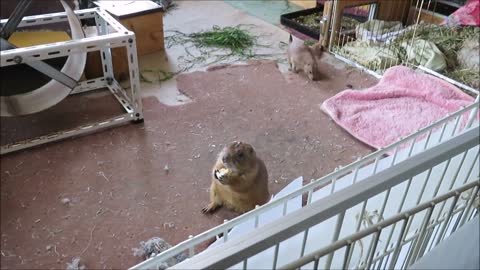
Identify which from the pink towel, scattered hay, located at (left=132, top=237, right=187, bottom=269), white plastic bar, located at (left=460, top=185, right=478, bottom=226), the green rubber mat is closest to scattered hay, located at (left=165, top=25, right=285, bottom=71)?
the green rubber mat

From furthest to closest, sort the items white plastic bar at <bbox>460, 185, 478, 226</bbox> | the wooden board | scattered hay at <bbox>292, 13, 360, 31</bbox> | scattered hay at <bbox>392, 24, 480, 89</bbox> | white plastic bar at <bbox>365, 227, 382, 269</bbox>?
scattered hay at <bbox>292, 13, 360, 31</bbox> → the wooden board → scattered hay at <bbox>392, 24, 480, 89</bbox> → white plastic bar at <bbox>460, 185, 478, 226</bbox> → white plastic bar at <bbox>365, 227, 382, 269</bbox>

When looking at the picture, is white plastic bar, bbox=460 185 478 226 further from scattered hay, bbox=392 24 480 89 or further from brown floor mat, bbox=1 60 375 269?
scattered hay, bbox=392 24 480 89

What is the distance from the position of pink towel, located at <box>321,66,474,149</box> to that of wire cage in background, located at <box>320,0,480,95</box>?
186 mm

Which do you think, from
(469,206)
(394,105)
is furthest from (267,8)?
(469,206)

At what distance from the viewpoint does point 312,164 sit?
6.42 feet

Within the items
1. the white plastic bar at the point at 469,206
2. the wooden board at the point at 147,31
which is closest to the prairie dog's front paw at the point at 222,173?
the white plastic bar at the point at 469,206

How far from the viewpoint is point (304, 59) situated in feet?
8.76

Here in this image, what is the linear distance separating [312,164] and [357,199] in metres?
1.48

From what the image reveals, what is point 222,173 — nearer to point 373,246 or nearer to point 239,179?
point 239,179

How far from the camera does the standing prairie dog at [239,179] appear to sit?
1.45 metres

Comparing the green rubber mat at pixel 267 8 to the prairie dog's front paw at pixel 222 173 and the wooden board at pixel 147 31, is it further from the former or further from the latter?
the prairie dog's front paw at pixel 222 173

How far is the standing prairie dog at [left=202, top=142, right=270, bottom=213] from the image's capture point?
1.45m

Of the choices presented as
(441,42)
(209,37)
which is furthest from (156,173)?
(441,42)

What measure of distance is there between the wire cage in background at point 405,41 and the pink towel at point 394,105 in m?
0.19
